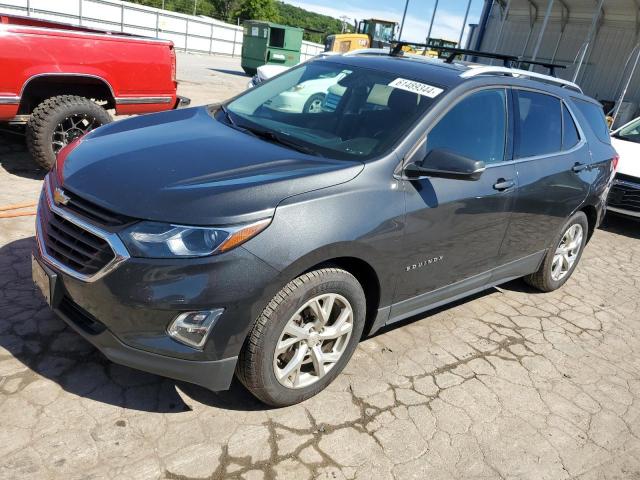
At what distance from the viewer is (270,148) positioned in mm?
→ 2916

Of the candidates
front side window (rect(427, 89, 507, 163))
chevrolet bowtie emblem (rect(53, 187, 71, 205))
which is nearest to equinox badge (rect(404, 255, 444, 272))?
front side window (rect(427, 89, 507, 163))

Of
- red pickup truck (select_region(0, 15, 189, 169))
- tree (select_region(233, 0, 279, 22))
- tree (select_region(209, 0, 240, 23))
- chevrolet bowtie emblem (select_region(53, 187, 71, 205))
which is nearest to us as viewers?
chevrolet bowtie emblem (select_region(53, 187, 71, 205))

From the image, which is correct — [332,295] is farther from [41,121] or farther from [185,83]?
[185,83]

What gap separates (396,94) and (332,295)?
1.36 metres

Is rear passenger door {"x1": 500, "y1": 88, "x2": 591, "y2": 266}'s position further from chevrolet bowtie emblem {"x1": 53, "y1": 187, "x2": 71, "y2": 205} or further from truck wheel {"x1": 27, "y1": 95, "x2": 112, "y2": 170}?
truck wheel {"x1": 27, "y1": 95, "x2": 112, "y2": 170}

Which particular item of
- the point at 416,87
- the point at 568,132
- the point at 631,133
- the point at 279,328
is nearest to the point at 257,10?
the point at 631,133

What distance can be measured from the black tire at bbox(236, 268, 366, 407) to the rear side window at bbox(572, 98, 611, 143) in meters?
3.04

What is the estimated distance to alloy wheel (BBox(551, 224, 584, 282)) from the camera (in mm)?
4664

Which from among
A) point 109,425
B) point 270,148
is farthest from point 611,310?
point 109,425

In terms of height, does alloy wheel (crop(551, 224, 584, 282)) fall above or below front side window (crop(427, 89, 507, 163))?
below

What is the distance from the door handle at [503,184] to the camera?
3.44m

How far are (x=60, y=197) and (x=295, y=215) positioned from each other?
114 cm

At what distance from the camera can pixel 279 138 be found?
3096mm

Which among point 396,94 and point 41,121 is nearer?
point 396,94
